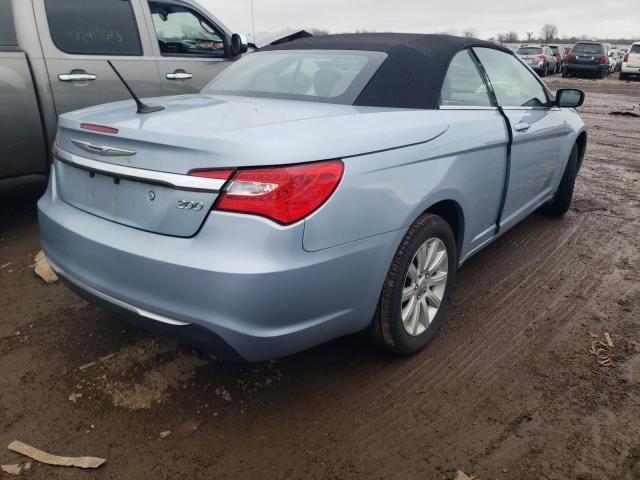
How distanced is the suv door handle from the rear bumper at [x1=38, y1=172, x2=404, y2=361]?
8.10 feet

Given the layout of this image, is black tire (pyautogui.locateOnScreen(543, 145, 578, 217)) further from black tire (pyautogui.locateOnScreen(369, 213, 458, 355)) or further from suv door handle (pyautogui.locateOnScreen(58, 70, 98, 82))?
suv door handle (pyautogui.locateOnScreen(58, 70, 98, 82))

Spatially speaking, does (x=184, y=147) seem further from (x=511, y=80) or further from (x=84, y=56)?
(x=84, y=56)

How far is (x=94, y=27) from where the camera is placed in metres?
4.47

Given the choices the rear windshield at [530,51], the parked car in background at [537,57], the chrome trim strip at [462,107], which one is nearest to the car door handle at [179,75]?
the chrome trim strip at [462,107]

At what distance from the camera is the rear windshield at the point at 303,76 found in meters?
2.64

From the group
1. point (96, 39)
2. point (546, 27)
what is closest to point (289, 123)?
point (96, 39)

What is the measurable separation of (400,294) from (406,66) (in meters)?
1.19

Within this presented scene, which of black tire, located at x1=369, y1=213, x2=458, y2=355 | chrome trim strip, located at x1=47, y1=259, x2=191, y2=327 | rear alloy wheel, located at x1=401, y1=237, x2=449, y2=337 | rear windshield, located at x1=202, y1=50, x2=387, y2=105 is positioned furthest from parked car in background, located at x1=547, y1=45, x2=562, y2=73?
chrome trim strip, located at x1=47, y1=259, x2=191, y2=327

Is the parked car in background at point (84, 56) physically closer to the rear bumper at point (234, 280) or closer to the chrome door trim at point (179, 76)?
the chrome door trim at point (179, 76)

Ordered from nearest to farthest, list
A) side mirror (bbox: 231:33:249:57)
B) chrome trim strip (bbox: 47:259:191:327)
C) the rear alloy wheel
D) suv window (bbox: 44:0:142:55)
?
chrome trim strip (bbox: 47:259:191:327) < the rear alloy wheel < suv window (bbox: 44:0:142:55) < side mirror (bbox: 231:33:249:57)

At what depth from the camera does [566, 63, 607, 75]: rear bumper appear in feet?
80.2

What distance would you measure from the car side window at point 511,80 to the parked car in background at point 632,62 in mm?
24678

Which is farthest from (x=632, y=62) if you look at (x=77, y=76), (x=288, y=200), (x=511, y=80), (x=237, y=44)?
(x=288, y=200)

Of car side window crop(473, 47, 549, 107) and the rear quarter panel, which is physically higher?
car side window crop(473, 47, 549, 107)
